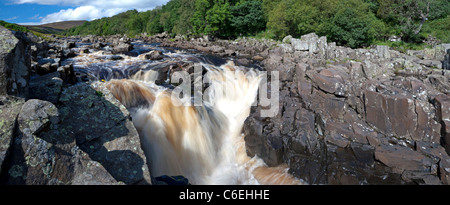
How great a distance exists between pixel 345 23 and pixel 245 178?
105 feet

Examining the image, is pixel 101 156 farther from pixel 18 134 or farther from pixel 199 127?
pixel 199 127

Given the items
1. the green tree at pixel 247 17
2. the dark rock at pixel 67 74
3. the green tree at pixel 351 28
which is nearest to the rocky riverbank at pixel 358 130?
the dark rock at pixel 67 74

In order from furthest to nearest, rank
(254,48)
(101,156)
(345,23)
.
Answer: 1. (254,48)
2. (345,23)
3. (101,156)

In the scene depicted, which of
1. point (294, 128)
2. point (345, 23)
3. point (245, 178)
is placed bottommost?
point (245, 178)

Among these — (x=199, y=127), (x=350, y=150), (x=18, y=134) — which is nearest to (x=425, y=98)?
(x=350, y=150)

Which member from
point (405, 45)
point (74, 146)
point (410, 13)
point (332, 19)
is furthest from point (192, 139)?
point (410, 13)

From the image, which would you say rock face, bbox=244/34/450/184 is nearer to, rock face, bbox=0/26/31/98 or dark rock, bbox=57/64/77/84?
dark rock, bbox=57/64/77/84

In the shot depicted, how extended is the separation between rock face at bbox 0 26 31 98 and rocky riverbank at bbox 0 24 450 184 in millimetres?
A: 22

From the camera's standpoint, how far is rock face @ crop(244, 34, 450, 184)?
9.59m

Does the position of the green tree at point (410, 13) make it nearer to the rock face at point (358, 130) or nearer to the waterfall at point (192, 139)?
the rock face at point (358, 130)

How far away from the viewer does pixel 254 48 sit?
118 ft

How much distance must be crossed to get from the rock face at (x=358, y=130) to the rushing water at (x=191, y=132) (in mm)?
1132

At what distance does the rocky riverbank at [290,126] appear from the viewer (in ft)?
12.7

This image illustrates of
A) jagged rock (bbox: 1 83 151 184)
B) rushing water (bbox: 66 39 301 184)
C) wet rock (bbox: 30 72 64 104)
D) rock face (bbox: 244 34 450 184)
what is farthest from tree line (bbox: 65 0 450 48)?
wet rock (bbox: 30 72 64 104)
